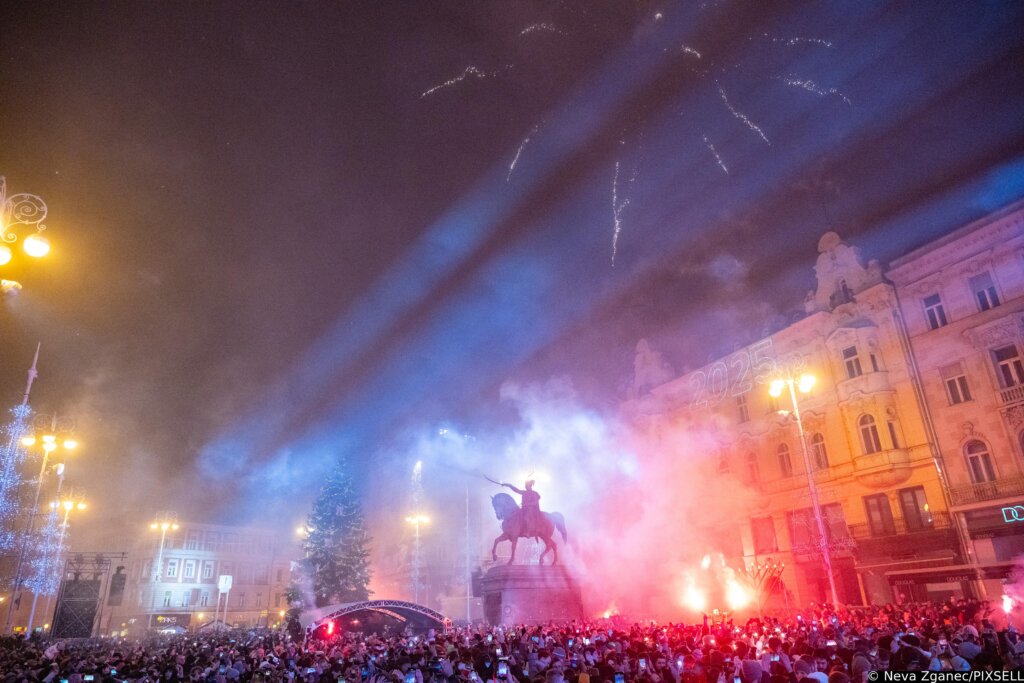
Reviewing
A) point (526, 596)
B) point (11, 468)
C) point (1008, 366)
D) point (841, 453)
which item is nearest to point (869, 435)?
point (841, 453)

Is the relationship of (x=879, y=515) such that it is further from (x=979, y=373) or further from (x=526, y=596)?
(x=526, y=596)

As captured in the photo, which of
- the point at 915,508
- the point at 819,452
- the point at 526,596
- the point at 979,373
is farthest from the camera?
the point at 819,452

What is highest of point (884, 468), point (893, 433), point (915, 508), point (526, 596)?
point (893, 433)

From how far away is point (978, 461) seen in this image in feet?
96.8

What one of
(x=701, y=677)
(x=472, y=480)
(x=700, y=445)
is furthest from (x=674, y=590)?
(x=472, y=480)

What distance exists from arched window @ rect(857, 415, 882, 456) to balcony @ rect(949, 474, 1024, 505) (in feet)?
13.8

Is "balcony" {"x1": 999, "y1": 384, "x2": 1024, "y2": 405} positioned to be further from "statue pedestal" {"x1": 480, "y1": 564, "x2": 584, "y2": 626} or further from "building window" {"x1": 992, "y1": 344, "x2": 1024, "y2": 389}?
"statue pedestal" {"x1": 480, "y1": 564, "x2": 584, "y2": 626}

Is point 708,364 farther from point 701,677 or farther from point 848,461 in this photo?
point 701,677

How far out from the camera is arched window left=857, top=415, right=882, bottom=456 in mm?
33625

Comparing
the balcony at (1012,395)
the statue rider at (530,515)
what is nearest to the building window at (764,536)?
the balcony at (1012,395)

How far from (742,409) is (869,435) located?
32.0 ft

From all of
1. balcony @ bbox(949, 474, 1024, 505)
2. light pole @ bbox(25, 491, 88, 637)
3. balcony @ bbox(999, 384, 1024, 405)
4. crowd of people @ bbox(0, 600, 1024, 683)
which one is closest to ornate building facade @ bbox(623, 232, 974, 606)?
balcony @ bbox(949, 474, 1024, 505)

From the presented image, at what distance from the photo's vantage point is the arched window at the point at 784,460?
128ft

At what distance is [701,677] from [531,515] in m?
19.0
